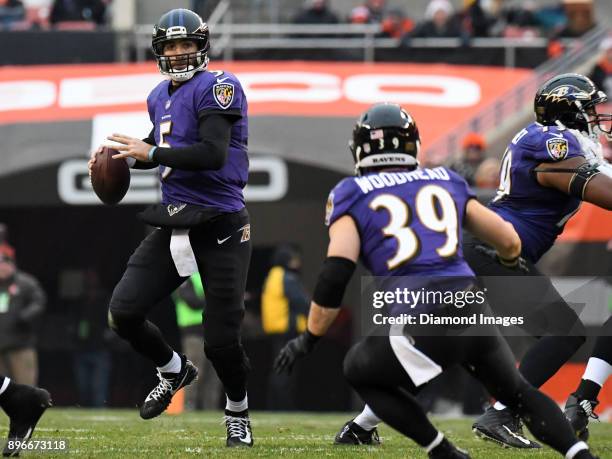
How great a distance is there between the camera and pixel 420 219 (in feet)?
16.7

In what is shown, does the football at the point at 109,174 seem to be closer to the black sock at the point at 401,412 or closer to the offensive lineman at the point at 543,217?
the offensive lineman at the point at 543,217

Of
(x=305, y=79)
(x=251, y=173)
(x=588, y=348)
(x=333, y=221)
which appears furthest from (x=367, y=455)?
(x=305, y=79)

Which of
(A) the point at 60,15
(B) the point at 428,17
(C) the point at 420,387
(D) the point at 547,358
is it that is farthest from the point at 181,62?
(A) the point at 60,15

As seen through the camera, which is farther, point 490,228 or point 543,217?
point 543,217

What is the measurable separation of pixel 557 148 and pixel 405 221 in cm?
160

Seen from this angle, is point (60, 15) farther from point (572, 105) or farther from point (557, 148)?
point (557, 148)

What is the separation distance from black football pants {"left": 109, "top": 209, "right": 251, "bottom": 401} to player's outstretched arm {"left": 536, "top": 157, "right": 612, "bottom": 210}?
1472 millimetres

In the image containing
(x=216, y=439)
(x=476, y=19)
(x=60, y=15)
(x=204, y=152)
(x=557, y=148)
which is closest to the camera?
(x=204, y=152)

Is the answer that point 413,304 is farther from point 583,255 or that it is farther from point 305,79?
point 305,79

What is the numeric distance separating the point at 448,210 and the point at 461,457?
934mm

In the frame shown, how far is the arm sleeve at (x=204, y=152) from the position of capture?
6.00 metres

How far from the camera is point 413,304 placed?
198 inches

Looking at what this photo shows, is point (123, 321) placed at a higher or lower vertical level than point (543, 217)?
lower

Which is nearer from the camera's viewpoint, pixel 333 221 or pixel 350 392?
pixel 333 221
